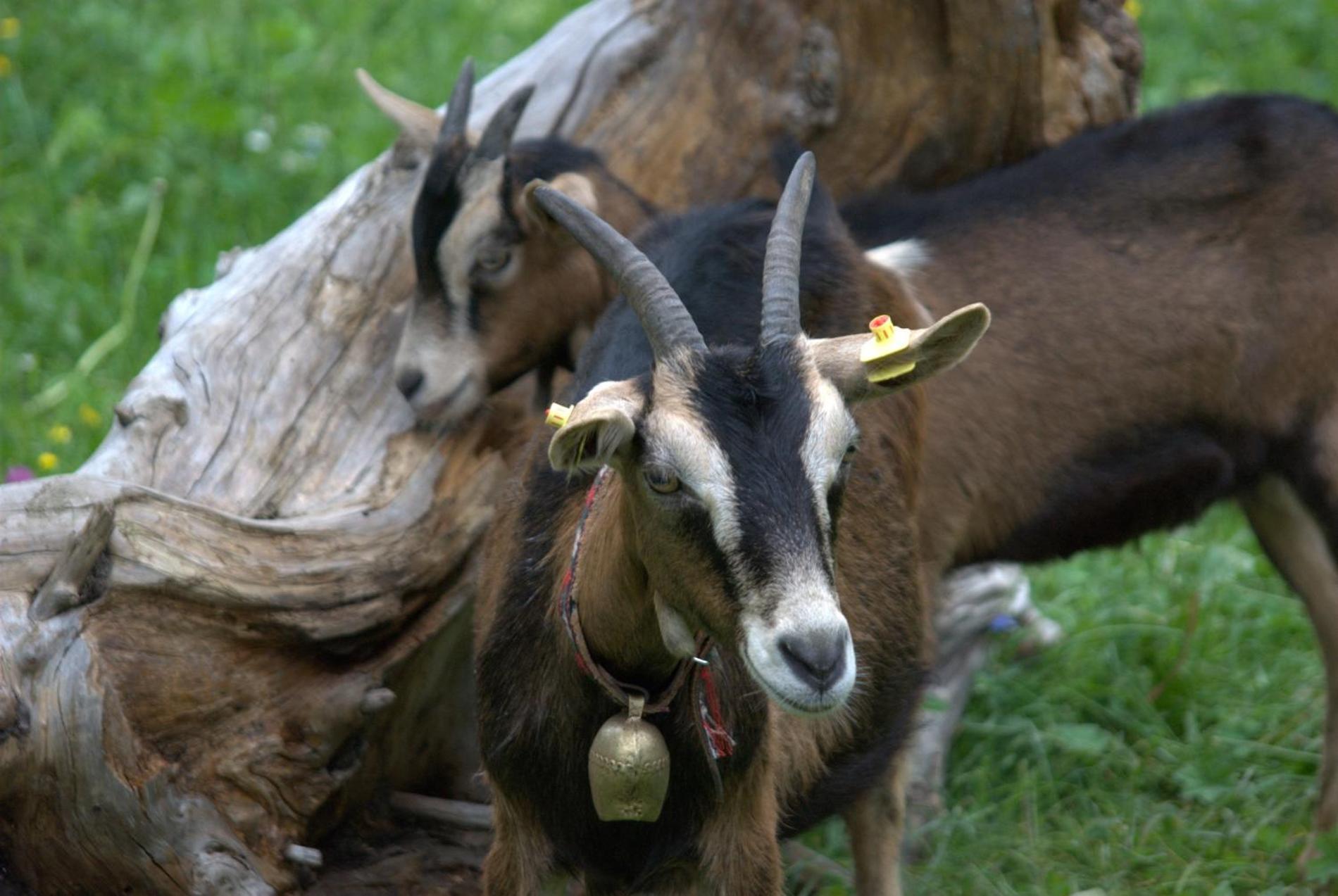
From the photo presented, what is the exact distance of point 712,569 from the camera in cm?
260

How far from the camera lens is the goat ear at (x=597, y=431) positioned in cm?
252

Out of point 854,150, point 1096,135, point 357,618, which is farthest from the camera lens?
point 854,150

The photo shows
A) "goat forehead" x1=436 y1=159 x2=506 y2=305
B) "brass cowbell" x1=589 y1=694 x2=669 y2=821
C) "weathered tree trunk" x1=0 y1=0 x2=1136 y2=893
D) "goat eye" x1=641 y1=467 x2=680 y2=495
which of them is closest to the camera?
"goat eye" x1=641 y1=467 x2=680 y2=495

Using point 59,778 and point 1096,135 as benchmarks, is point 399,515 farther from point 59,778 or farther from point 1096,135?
point 1096,135

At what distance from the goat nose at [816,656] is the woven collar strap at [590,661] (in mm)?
323

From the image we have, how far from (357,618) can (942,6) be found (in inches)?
96.3

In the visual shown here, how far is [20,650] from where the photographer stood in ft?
10.7

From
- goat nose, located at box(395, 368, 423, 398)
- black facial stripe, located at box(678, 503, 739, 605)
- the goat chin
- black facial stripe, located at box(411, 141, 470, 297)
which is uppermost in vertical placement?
black facial stripe, located at box(678, 503, 739, 605)

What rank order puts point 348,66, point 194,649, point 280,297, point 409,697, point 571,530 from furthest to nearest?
point 348,66 < point 280,297 < point 409,697 < point 194,649 < point 571,530

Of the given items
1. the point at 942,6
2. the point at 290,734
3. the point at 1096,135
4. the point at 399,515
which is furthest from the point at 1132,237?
the point at 290,734

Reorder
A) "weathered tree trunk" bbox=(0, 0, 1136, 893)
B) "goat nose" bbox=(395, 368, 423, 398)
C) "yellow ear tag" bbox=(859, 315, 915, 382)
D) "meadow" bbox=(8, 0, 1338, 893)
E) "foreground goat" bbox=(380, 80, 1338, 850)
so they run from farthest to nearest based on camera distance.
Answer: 1. "meadow" bbox=(8, 0, 1338, 893)
2. "foreground goat" bbox=(380, 80, 1338, 850)
3. "goat nose" bbox=(395, 368, 423, 398)
4. "weathered tree trunk" bbox=(0, 0, 1136, 893)
5. "yellow ear tag" bbox=(859, 315, 915, 382)

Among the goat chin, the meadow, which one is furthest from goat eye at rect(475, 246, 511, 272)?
the goat chin

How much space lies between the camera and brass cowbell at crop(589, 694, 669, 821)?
9.32 feet

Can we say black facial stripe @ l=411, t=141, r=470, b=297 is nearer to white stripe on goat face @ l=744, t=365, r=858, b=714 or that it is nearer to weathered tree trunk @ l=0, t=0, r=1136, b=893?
weathered tree trunk @ l=0, t=0, r=1136, b=893
